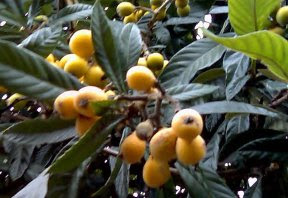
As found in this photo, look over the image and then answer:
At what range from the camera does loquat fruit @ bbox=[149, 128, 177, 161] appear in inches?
24.7

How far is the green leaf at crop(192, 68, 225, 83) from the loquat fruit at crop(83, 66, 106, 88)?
255 millimetres

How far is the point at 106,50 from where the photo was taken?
763 millimetres

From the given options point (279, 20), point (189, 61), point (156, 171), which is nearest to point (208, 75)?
point (189, 61)

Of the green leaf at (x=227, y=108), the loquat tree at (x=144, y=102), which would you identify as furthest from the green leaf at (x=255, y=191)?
the green leaf at (x=227, y=108)

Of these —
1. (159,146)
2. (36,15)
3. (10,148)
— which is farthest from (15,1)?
(159,146)

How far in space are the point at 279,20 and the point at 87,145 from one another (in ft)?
1.43

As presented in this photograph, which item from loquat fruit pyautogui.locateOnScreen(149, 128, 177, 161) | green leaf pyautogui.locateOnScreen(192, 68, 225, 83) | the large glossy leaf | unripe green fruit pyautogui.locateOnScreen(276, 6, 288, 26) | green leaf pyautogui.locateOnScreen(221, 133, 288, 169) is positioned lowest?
green leaf pyautogui.locateOnScreen(221, 133, 288, 169)

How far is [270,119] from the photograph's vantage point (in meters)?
1.03

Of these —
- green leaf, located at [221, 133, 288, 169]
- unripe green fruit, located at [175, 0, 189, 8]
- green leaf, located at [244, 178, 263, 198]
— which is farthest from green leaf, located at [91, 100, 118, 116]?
unripe green fruit, located at [175, 0, 189, 8]

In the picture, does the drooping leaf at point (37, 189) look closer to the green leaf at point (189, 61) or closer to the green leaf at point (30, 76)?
the green leaf at point (30, 76)

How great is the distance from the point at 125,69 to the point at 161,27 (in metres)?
0.51

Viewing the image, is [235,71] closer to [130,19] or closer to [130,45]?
[130,45]

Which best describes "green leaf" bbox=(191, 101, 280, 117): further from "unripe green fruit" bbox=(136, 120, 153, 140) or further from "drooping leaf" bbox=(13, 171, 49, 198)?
"drooping leaf" bbox=(13, 171, 49, 198)

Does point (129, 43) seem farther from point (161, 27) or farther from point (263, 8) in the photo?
point (161, 27)
